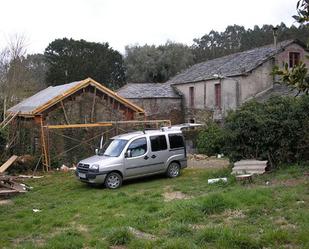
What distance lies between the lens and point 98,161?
15164mm

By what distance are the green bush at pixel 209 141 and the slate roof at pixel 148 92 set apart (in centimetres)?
1192

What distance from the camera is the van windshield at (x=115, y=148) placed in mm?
15666

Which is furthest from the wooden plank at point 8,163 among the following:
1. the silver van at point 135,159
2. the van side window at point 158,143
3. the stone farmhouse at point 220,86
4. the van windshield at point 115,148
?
the stone farmhouse at point 220,86

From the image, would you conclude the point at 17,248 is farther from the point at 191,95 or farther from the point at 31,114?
the point at 191,95

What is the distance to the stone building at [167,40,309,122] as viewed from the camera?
30531mm

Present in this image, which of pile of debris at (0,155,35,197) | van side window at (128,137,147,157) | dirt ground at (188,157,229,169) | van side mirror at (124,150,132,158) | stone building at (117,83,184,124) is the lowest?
pile of debris at (0,155,35,197)

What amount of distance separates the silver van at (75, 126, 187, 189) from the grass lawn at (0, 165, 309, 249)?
853mm

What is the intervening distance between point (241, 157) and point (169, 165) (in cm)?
283

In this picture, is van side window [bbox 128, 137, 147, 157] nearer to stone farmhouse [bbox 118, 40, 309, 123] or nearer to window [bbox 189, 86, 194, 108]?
stone farmhouse [bbox 118, 40, 309, 123]

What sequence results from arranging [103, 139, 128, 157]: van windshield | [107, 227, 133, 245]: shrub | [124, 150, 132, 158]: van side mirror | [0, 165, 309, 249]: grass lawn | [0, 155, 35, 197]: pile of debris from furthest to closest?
[103, 139, 128, 157]: van windshield < [124, 150, 132, 158]: van side mirror < [0, 155, 35, 197]: pile of debris < [107, 227, 133, 245]: shrub < [0, 165, 309, 249]: grass lawn

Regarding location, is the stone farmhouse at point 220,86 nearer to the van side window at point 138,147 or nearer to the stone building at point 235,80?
the stone building at point 235,80

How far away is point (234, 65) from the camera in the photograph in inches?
1288

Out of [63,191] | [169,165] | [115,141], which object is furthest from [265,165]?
[63,191]

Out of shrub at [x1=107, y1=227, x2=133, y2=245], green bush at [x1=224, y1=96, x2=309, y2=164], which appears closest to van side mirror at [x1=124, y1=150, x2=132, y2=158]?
green bush at [x1=224, y1=96, x2=309, y2=164]
